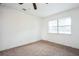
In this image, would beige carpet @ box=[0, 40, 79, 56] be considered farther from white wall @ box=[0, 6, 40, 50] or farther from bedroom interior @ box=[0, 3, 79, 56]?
white wall @ box=[0, 6, 40, 50]

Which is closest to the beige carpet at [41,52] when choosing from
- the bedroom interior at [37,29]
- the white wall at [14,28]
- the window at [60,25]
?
the bedroom interior at [37,29]

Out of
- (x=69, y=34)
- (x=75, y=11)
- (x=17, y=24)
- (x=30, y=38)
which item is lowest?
(x=30, y=38)

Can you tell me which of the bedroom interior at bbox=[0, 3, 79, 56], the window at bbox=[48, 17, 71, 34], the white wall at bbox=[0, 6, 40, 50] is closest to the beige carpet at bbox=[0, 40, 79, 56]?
the bedroom interior at bbox=[0, 3, 79, 56]

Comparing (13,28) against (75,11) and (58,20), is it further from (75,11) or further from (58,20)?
(75,11)

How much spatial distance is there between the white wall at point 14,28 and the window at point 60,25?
5.48 feet

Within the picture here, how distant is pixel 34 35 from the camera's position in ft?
A: 20.4

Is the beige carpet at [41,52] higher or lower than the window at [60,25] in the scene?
lower

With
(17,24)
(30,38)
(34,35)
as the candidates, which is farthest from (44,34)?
(17,24)

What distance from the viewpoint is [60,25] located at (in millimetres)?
5434

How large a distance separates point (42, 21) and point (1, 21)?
421 centimetres

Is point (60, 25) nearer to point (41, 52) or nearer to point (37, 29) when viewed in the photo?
point (37, 29)

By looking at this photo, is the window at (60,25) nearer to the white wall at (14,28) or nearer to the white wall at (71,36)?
the white wall at (71,36)

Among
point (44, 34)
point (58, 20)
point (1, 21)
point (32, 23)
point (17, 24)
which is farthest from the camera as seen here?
point (44, 34)

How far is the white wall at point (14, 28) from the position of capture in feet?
12.5
